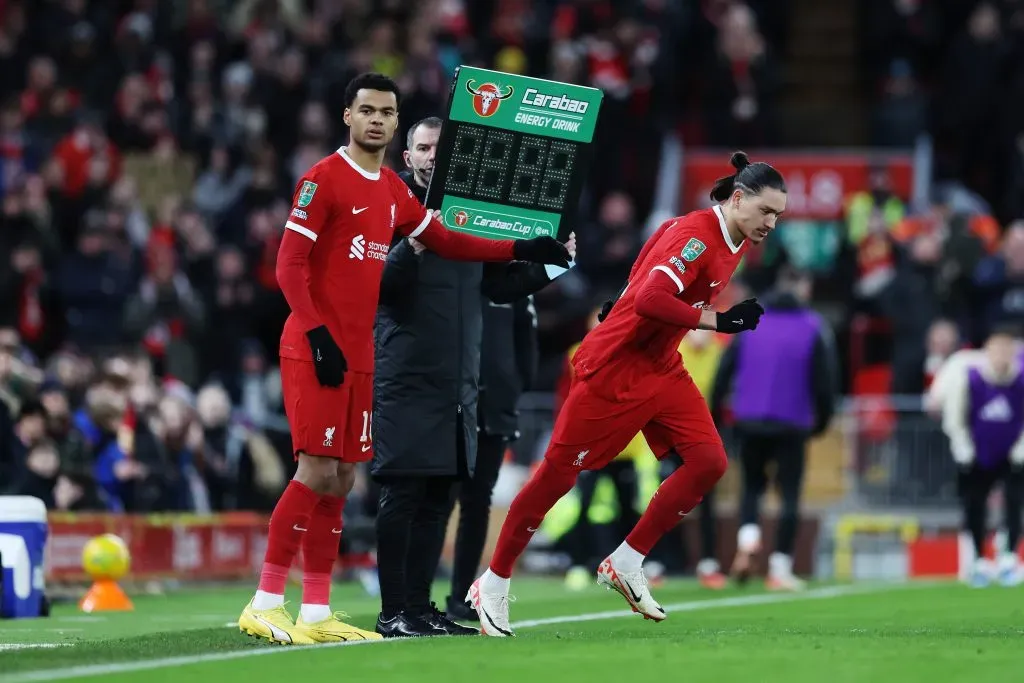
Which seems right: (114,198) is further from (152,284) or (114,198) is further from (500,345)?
(500,345)

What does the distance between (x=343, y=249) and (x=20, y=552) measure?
154 inches

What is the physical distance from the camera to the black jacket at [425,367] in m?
9.70

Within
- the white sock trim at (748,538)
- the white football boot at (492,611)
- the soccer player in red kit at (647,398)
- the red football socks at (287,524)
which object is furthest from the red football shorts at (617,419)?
the white sock trim at (748,538)

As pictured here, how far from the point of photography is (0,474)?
14703 millimetres

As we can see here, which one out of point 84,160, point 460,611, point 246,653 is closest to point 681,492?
point 460,611

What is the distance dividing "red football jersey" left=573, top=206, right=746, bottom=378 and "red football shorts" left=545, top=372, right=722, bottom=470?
0.09 m

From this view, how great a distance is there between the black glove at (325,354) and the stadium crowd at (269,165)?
25.9 feet

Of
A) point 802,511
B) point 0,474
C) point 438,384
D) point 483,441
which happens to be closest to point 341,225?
point 438,384

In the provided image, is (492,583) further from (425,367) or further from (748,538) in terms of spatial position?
(748,538)

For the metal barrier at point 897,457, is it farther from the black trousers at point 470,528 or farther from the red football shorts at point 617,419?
the red football shorts at point 617,419

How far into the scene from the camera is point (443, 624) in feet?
32.4

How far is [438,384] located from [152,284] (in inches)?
429

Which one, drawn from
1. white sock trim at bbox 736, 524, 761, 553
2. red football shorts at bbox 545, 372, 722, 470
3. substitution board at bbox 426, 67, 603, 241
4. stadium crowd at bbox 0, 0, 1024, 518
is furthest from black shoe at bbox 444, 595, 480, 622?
stadium crowd at bbox 0, 0, 1024, 518

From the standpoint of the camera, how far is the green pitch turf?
24.9 feet
